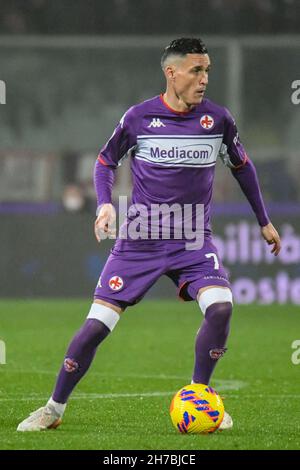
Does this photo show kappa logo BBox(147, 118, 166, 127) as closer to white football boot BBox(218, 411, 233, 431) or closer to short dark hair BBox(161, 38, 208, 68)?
short dark hair BBox(161, 38, 208, 68)

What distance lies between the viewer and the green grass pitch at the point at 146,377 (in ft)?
21.2

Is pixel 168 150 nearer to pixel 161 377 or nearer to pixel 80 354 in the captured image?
pixel 80 354

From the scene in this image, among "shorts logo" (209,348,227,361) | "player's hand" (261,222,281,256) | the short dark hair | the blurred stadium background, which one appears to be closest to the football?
"shorts logo" (209,348,227,361)

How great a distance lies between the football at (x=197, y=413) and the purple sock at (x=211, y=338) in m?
0.32

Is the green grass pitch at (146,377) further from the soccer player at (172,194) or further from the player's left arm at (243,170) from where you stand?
the player's left arm at (243,170)

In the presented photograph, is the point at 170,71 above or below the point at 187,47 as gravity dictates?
below

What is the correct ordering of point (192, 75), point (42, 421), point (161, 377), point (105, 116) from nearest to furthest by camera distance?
point (42, 421) → point (192, 75) → point (161, 377) → point (105, 116)

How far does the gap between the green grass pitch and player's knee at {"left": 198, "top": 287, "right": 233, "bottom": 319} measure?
2.08 feet

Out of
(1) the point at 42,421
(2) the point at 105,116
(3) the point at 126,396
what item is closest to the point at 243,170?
(1) the point at 42,421

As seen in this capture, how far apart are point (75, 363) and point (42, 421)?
1.14 ft

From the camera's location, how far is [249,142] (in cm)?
1922

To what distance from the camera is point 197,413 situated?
21.5 ft

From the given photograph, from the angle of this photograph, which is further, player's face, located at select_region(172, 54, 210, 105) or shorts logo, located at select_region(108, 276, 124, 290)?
player's face, located at select_region(172, 54, 210, 105)

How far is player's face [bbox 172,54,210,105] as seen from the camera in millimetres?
6914
